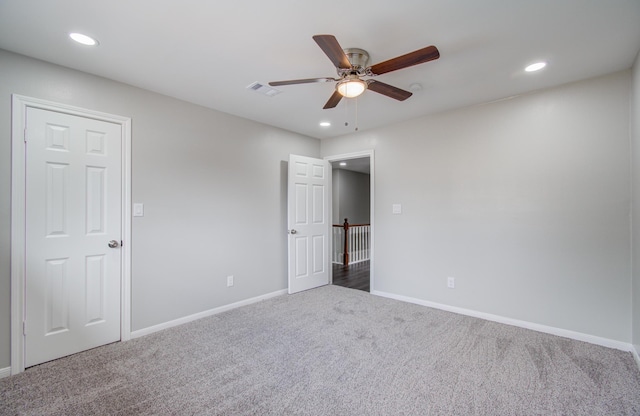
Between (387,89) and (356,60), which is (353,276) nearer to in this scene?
(387,89)

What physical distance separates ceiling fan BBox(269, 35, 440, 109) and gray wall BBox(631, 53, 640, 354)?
180 centimetres

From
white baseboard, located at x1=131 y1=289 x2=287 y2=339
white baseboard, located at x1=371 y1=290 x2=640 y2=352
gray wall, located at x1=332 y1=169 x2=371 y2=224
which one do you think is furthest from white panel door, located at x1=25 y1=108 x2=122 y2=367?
gray wall, located at x1=332 y1=169 x2=371 y2=224

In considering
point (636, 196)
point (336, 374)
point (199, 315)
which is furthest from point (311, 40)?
point (199, 315)

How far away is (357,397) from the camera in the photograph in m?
1.85

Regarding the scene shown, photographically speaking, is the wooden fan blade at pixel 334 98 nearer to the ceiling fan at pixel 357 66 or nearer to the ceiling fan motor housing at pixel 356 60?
Answer: the ceiling fan at pixel 357 66

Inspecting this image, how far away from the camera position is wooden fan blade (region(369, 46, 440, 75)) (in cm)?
167

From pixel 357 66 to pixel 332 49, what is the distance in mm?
440

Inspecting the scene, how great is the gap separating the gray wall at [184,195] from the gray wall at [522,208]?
170 cm

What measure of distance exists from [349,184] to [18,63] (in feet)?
21.9

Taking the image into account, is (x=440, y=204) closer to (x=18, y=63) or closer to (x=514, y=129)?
(x=514, y=129)

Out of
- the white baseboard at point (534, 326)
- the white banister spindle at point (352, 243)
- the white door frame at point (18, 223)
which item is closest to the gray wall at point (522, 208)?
the white baseboard at point (534, 326)

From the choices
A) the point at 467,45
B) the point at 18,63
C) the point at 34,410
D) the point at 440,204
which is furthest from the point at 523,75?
the point at 34,410

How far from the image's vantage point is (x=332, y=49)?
1670mm

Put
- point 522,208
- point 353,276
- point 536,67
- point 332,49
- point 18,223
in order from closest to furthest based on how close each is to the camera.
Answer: point 332,49 → point 18,223 → point 536,67 → point 522,208 → point 353,276
